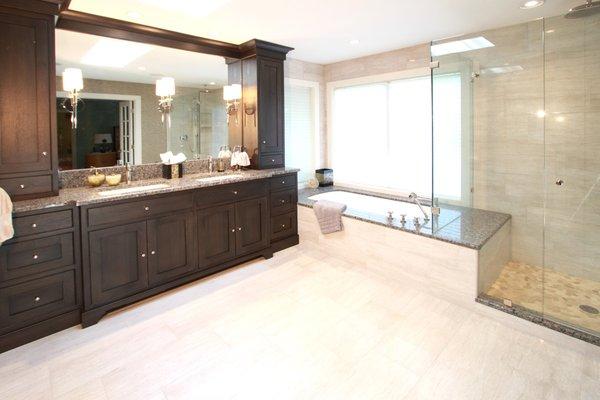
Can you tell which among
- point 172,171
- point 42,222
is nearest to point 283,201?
point 172,171

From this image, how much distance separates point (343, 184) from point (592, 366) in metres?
3.59

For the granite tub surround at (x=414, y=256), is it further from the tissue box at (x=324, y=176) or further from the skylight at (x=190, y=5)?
the skylight at (x=190, y=5)

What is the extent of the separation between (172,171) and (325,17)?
2.10 m

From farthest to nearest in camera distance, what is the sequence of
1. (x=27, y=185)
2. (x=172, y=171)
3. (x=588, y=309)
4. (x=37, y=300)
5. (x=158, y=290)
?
(x=172, y=171), (x=158, y=290), (x=588, y=309), (x=27, y=185), (x=37, y=300)

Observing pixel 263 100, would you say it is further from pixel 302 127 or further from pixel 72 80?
pixel 72 80

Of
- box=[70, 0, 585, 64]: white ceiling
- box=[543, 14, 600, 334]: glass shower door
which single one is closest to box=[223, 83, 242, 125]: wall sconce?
box=[70, 0, 585, 64]: white ceiling

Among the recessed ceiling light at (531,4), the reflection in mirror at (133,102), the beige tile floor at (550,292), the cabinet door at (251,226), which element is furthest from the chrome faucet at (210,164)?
the recessed ceiling light at (531,4)

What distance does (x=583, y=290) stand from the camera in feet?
9.45

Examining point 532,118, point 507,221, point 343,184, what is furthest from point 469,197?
point 343,184

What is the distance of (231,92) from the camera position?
398 cm

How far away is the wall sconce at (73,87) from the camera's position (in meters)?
2.83

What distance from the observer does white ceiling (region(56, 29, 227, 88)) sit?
9.37 feet

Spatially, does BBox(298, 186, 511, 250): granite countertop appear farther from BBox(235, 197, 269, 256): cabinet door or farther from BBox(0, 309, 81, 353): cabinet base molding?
BBox(0, 309, 81, 353): cabinet base molding

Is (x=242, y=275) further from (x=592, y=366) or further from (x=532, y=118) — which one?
(x=532, y=118)
